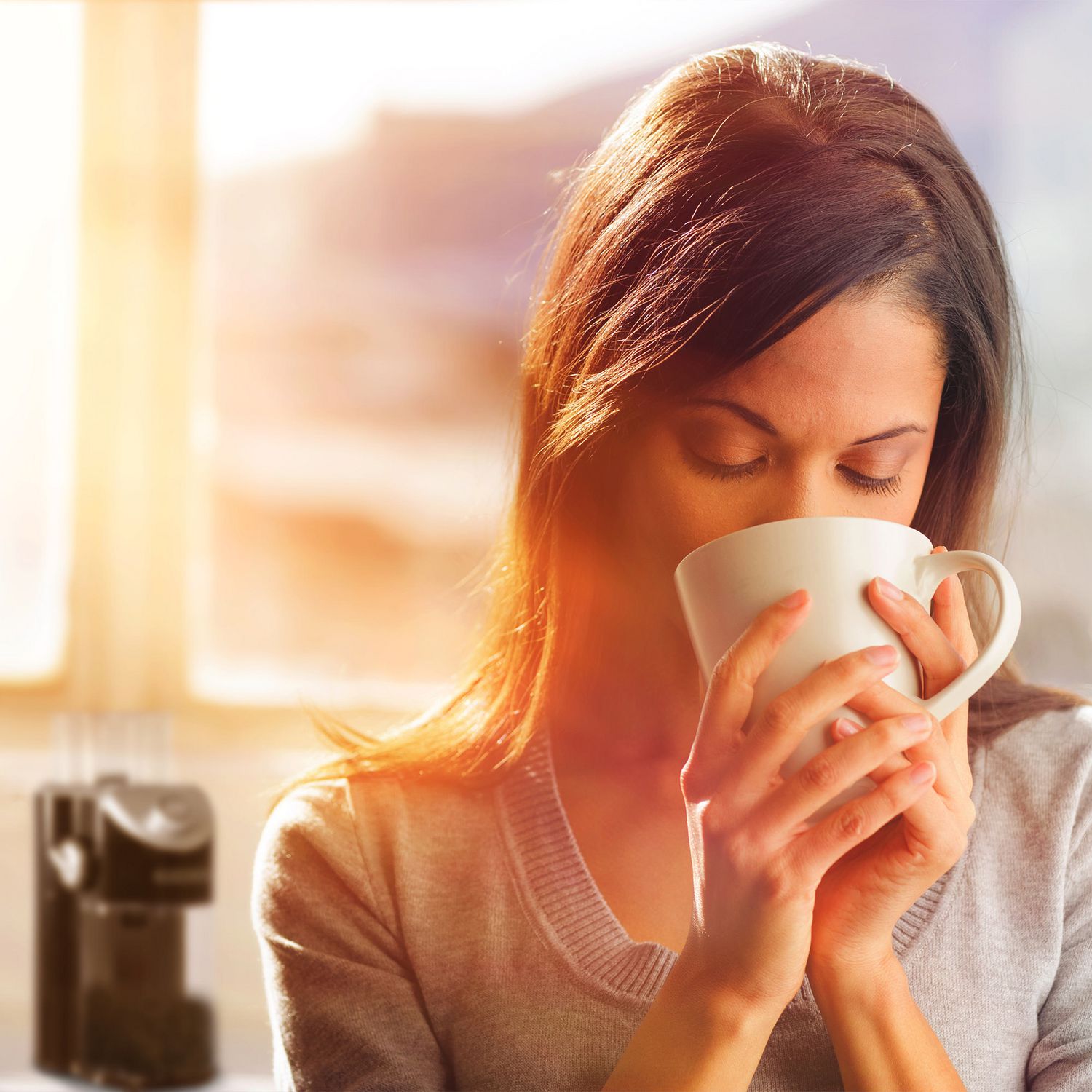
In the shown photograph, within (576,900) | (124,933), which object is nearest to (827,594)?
(576,900)

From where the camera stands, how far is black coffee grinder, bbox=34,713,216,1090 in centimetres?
111

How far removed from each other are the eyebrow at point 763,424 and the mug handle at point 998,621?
106 mm

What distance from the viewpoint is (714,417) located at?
663mm

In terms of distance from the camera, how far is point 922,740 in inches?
20.7

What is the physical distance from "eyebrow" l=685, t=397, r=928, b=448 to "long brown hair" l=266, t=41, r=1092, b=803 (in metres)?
0.02

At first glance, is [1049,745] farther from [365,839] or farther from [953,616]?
[365,839]

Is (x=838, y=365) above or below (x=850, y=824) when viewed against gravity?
above

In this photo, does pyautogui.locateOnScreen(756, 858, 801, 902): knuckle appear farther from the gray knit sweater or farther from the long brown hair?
the long brown hair

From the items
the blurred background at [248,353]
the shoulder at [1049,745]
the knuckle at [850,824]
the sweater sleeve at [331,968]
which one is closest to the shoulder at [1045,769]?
the shoulder at [1049,745]

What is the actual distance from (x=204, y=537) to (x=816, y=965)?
3.21 ft

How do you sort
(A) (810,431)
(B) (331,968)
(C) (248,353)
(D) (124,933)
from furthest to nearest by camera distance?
(C) (248,353) → (D) (124,933) → (B) (331,968) → (A) (810,431)

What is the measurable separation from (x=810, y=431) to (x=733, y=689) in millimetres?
175

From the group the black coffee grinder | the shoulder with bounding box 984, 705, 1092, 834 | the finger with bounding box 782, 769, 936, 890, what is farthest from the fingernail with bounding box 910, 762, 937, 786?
the black coffee grinder

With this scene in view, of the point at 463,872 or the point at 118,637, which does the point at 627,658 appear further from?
the point at 118,637
